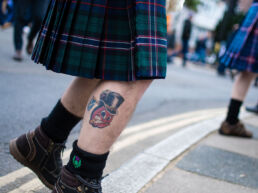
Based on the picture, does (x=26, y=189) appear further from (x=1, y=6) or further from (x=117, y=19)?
(x=1, y=6)

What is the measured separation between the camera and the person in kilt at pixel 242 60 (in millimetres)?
3191

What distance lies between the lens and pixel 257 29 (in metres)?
3.21

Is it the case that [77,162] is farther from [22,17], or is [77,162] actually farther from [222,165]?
[22,17]

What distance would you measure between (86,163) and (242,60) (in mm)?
2251

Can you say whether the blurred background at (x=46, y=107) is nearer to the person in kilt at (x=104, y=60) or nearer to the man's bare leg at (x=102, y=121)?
the person in kilt at (x=104, y=60)

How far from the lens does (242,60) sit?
10.5 ft

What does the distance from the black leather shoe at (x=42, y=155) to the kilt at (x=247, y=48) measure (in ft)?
6.72

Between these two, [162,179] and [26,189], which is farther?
[162,179]

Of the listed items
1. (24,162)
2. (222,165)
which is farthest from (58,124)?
(222,165)

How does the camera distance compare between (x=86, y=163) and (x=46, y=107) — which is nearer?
(x=86, y=163)

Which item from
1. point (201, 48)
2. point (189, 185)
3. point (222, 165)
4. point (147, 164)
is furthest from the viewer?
point (201, 48)

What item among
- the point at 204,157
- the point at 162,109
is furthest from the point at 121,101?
the point at 162,109

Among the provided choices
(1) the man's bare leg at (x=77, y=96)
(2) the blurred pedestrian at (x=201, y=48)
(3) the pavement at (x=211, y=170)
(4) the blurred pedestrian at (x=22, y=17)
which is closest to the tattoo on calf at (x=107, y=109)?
(1) the man's bare leg at (x=77, y=96)

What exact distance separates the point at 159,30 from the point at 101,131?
0.44 m
